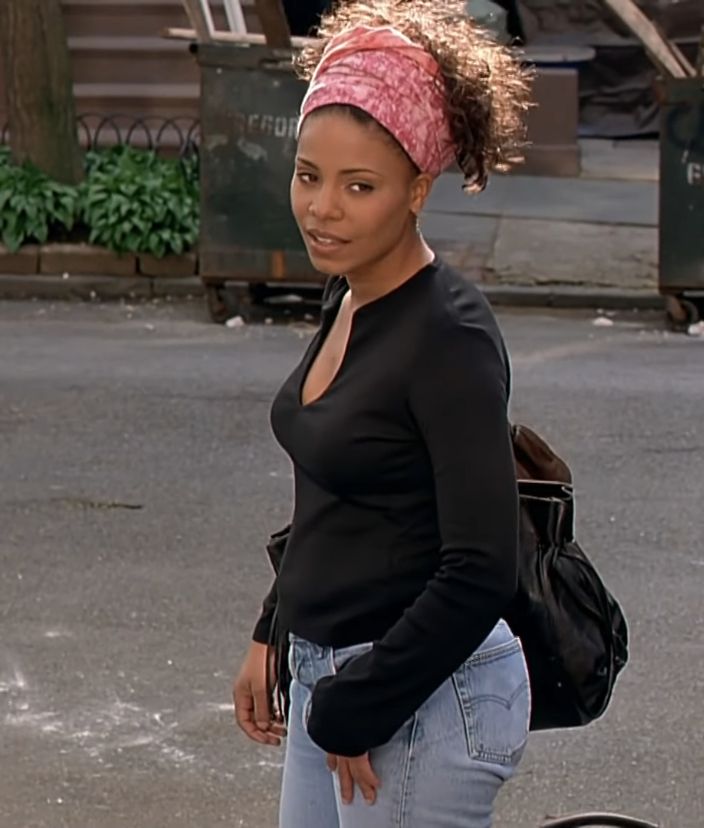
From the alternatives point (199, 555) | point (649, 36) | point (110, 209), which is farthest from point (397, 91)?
point (110, 209)

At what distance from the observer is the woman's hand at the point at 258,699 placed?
2537 millimetres

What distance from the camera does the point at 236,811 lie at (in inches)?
164

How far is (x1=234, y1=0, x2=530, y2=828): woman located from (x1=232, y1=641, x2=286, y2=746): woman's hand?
0.22 m

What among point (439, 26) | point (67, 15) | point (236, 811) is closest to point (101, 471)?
point (236, 811)

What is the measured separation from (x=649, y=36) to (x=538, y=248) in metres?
2.43

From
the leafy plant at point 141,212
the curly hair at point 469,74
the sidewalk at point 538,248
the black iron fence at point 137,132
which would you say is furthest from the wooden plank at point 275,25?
the curly hair at point 469,74

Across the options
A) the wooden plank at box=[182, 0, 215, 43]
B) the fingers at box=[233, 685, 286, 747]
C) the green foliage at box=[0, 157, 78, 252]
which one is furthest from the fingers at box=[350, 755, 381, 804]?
the green foliage at box=[0, 157, 78, 252]

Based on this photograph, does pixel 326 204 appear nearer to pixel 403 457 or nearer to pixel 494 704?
pixel 403 457

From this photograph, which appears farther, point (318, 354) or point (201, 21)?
point (201, 21)

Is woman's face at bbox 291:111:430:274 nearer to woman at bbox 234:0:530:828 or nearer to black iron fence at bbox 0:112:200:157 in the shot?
woman at bbox 234:0:530:828

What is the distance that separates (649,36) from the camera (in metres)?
9.55

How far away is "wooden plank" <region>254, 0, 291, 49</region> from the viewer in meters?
9.56

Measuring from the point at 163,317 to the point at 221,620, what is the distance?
216 inches

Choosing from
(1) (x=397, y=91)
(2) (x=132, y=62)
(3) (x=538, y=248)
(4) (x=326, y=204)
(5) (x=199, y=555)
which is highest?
(1) (x=397, y=91)
